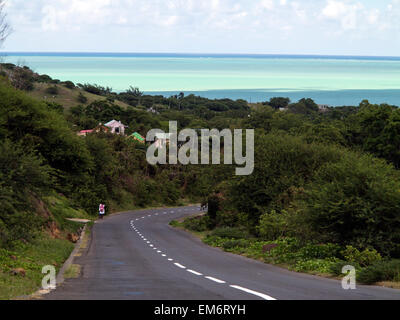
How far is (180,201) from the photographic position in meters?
88.2

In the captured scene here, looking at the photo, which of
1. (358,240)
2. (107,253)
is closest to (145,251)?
(107,253)

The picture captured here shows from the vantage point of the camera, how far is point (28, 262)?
57.5ft

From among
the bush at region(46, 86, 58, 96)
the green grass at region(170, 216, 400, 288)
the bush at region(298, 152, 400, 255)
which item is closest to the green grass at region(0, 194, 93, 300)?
the green grass at region(170, 216, 400, 288)

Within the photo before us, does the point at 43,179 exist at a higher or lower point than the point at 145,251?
higher

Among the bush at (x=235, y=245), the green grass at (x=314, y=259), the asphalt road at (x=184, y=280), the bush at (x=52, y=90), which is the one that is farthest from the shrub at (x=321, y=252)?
the bush at (x=52, y=90)

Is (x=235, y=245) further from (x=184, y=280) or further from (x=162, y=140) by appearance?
(x=162, y=140)

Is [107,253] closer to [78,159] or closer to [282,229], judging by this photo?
[282,229]

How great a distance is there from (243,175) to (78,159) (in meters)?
11.2

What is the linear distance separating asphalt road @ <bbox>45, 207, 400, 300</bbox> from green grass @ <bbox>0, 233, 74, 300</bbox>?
0.75m

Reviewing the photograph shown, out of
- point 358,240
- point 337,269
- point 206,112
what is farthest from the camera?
point 206,112

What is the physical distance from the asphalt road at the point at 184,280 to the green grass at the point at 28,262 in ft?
2.46

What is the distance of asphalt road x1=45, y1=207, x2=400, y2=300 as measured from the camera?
10.4m

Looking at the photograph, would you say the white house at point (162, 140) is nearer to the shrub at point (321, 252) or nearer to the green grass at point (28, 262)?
the green grass at point (28, 262)

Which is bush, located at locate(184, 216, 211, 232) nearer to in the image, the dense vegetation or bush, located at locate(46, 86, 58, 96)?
the dense vegetation
